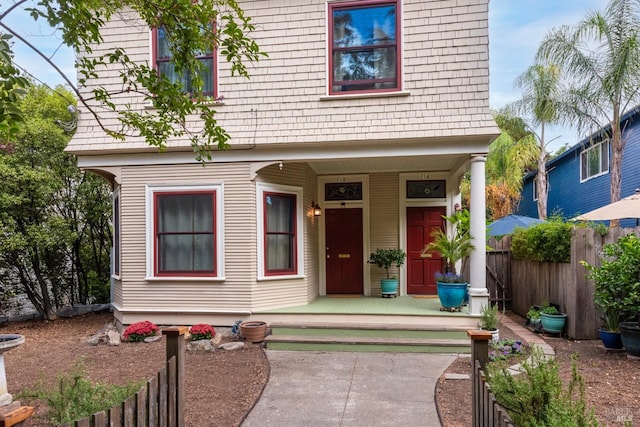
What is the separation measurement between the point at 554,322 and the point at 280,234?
4.88 meters

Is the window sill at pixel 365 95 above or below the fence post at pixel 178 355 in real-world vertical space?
above

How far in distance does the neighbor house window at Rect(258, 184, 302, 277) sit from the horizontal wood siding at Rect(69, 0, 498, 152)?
1.15 metres

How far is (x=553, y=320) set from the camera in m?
6.82

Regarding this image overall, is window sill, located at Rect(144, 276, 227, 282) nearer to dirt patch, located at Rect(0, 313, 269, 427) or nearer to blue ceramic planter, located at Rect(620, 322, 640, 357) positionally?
dirt patch, located at Rect(0, 313, 269, 427)

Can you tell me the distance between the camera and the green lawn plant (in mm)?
5500

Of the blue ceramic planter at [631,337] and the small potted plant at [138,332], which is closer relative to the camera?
the blue ceramic planter at [631,337]

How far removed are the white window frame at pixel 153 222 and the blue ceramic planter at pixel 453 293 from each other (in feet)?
12.4

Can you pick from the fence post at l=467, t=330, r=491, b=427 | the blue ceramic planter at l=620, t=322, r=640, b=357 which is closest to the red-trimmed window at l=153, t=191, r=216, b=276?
the fence post at l=467, t=330, r=491, b=427

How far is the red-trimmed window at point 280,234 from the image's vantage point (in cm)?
747

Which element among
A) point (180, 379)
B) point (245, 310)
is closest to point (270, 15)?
point (245, 310)

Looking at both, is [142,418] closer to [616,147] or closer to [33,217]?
[33,217]

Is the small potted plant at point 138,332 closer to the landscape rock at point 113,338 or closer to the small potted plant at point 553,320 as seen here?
the landscape rock at point 113,338

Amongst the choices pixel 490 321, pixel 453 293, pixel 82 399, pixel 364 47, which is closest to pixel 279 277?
pixel 453 293

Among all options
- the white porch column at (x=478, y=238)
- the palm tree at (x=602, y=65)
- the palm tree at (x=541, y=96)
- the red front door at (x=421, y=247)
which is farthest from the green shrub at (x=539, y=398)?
the palm tree at (x=541, y=96)
